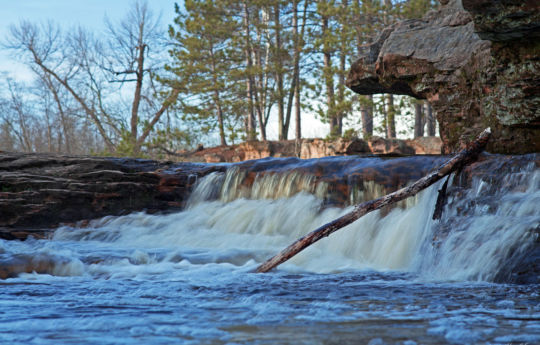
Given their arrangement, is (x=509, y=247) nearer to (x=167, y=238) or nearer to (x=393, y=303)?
(x=393, y=303)

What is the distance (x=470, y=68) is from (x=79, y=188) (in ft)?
21.4

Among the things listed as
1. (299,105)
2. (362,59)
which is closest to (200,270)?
(362,59)

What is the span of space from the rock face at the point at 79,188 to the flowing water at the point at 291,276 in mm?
494

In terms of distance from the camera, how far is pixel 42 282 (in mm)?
4125

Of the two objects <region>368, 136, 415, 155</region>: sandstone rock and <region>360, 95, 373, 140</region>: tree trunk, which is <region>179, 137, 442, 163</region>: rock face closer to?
<region>368, 136, 415, 155</region>: sandstone rock

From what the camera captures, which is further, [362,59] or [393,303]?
[362,59]

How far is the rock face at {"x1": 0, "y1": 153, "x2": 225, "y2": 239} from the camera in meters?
7.73

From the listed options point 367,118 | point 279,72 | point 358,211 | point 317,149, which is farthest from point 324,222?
point 367,118

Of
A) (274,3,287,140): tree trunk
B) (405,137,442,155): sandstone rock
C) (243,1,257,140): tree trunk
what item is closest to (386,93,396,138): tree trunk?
(405,137,442,155): sandstone rock

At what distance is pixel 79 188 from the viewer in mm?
8172

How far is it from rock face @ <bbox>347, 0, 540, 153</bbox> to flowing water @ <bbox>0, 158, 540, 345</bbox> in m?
1.22

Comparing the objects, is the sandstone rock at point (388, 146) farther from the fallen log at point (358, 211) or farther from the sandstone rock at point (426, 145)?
the fallen log at point (358, 211)

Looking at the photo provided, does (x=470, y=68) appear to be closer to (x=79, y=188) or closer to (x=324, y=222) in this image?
(x=324, y=222)

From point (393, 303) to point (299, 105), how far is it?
19.2 metres
